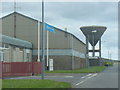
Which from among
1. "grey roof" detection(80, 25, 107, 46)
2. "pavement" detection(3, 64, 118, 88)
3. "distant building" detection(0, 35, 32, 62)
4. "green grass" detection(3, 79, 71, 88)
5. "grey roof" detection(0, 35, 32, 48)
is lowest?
"pavement" detection(3, 64, 118, 88)

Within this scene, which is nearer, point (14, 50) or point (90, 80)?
point (90, 80)

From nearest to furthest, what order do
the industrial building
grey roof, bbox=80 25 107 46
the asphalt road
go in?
the asphalt road, the industrial building, grey roof, bbox=80 25 107 46

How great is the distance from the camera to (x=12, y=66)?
37.8m

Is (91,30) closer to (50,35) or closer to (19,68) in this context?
(50,35)

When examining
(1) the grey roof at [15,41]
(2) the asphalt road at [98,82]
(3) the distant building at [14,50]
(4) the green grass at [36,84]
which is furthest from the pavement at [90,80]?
(1) the grey roof at [15,41]

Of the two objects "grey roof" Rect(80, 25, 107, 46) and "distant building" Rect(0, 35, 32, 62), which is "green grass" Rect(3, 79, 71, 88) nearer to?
"distant building" Rect(0, 35, 32, 62)

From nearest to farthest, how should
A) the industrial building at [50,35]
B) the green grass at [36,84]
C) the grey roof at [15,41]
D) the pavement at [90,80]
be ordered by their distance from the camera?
the green grass at [36,84]
the pavement at [90,80]
the grey roof at [15,41]
the industrial building at [50,35]

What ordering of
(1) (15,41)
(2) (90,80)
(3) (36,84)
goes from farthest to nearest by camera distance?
(1) (15,41) → (2) (90,80) → (3) (36,84)

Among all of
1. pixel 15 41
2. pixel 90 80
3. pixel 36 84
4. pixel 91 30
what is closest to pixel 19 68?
pixel 15 41

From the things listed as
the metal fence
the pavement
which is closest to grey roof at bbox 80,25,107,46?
the metal fence

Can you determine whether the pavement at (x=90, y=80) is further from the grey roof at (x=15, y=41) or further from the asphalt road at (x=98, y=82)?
the grey roof at (x=15, y=41)

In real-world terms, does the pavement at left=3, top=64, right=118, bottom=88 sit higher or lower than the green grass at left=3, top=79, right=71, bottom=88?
lower

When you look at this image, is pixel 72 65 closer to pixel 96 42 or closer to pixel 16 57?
pixel 16 57

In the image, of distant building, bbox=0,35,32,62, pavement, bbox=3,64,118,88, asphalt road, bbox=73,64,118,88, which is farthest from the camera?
distant building, bbox=0,35,32,62
